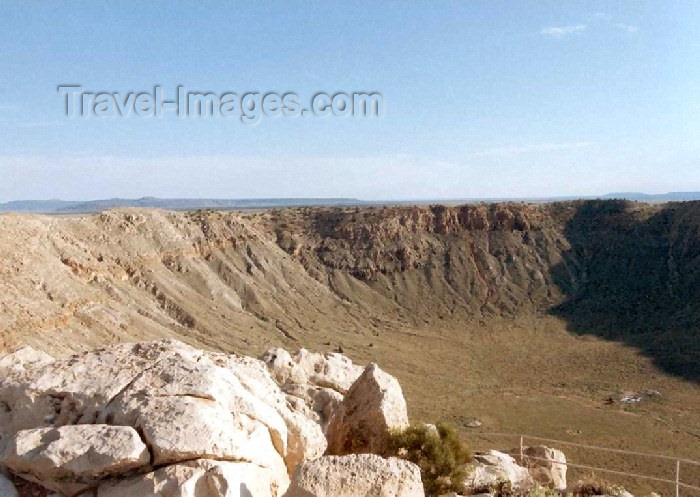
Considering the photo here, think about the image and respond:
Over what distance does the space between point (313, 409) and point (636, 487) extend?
21190mm

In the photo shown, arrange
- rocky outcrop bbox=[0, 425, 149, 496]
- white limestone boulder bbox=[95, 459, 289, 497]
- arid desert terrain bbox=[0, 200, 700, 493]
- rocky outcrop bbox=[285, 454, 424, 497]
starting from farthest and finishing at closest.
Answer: arid desert terrain bbox=[0, 200, 700, 493], rocky outcrop bbox=[285, 454, 424, 497], rocky outcrop bbox=[0, 425, 149, 496], white limestone boulder bbox=[95, 459, 289, 497]

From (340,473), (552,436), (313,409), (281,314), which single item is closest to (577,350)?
(552,436)

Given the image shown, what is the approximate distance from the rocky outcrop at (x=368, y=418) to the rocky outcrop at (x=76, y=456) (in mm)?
6209

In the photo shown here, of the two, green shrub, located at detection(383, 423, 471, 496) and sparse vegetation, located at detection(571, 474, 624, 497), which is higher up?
green shrub, located at detection(383, 423, 471, 496)

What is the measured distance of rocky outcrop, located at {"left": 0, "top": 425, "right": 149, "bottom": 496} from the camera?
20.8 feet

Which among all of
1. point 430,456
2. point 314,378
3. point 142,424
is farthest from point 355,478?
point 314,378

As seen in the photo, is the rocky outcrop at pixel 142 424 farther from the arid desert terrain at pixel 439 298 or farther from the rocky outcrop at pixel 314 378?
the arid desert terrain at pixel 439 298

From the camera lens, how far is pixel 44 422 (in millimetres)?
7578

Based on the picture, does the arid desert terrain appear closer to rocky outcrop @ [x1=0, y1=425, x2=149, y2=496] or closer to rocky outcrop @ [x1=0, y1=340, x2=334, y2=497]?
rocky outcrop @ [x1=0, y1=340, x2=334, y2=497]

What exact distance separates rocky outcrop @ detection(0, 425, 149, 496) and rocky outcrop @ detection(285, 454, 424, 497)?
188cm

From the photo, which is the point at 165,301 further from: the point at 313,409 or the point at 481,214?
the point at 481,214

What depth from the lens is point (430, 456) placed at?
11102 mm

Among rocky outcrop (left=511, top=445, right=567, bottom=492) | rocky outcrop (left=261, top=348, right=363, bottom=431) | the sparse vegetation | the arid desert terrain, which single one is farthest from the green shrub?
the arid desert terrain

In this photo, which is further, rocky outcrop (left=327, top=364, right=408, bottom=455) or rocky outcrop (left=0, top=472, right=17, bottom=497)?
rocky outcrop (left=327, top=364, right=408, bottom=455)
